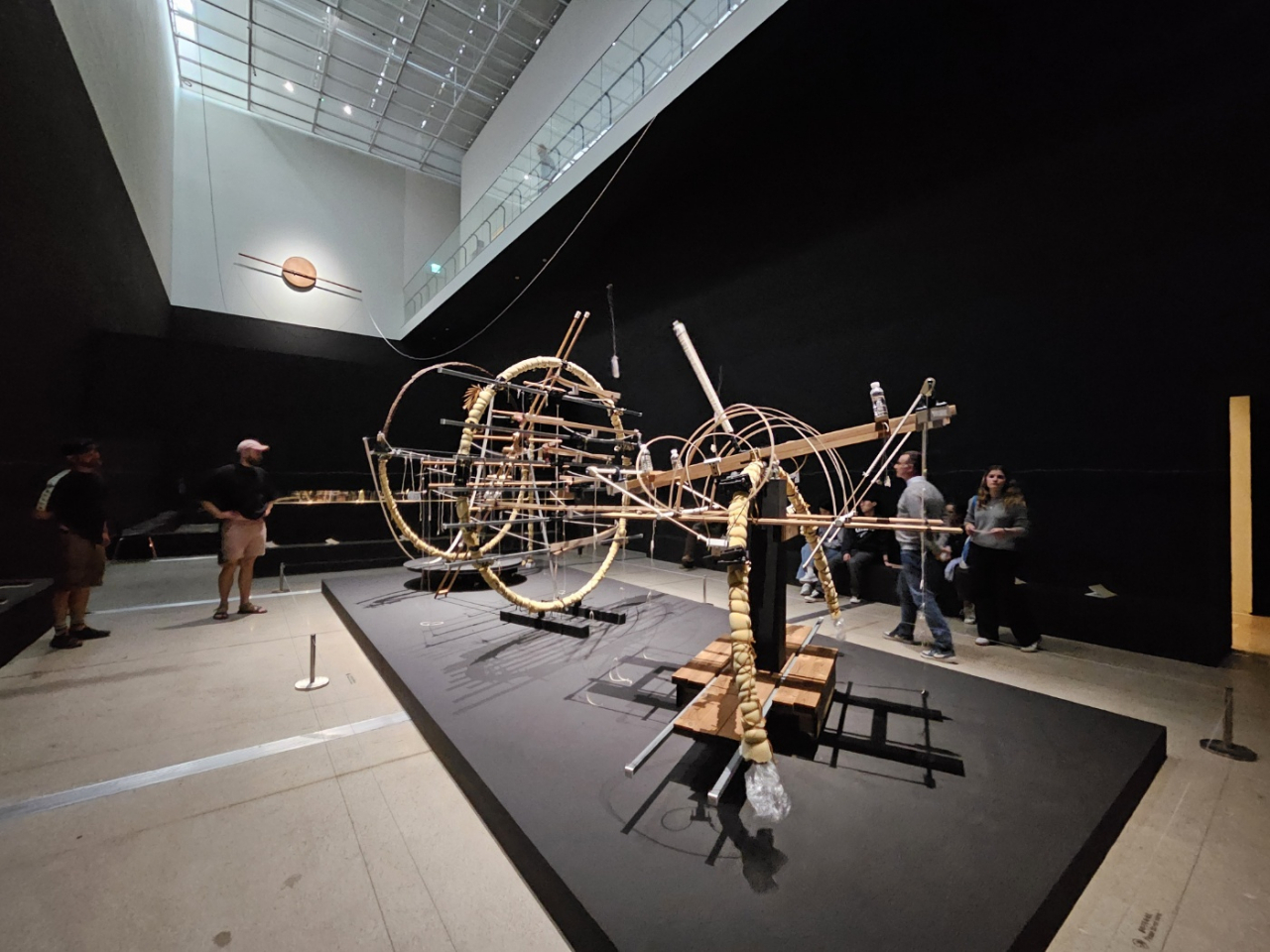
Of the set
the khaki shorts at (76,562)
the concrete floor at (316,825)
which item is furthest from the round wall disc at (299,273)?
the concrete floor at (316,825)

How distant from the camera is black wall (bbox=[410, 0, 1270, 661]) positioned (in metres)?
3.17

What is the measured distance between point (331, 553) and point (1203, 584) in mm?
8401

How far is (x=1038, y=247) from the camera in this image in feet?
12.6

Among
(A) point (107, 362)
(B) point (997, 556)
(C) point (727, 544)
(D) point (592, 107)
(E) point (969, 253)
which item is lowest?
(B) point (997, 556)

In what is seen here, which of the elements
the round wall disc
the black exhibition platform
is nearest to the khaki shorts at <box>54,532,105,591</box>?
the black exhibition platform

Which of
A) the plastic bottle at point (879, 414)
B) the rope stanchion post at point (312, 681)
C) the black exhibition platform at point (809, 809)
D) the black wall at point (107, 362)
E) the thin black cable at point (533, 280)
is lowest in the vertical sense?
the rope stanchion post at point (312, 681)

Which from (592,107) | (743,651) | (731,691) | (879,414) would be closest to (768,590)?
(731,691)

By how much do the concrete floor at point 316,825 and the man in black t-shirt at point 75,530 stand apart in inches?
14.6

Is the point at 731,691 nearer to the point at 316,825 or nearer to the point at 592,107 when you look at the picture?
the point at 316,825

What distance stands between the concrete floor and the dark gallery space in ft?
0.06

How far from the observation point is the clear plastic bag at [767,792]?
1491 mm

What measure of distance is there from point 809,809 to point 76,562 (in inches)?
187

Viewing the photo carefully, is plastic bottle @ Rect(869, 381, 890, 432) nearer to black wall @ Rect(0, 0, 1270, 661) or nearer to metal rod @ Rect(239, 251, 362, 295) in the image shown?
black wall @ Rect(0, 0, 1270, 661)

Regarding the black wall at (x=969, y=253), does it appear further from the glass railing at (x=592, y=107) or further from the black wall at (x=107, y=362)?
the glass railing at (x=592, y=107)
